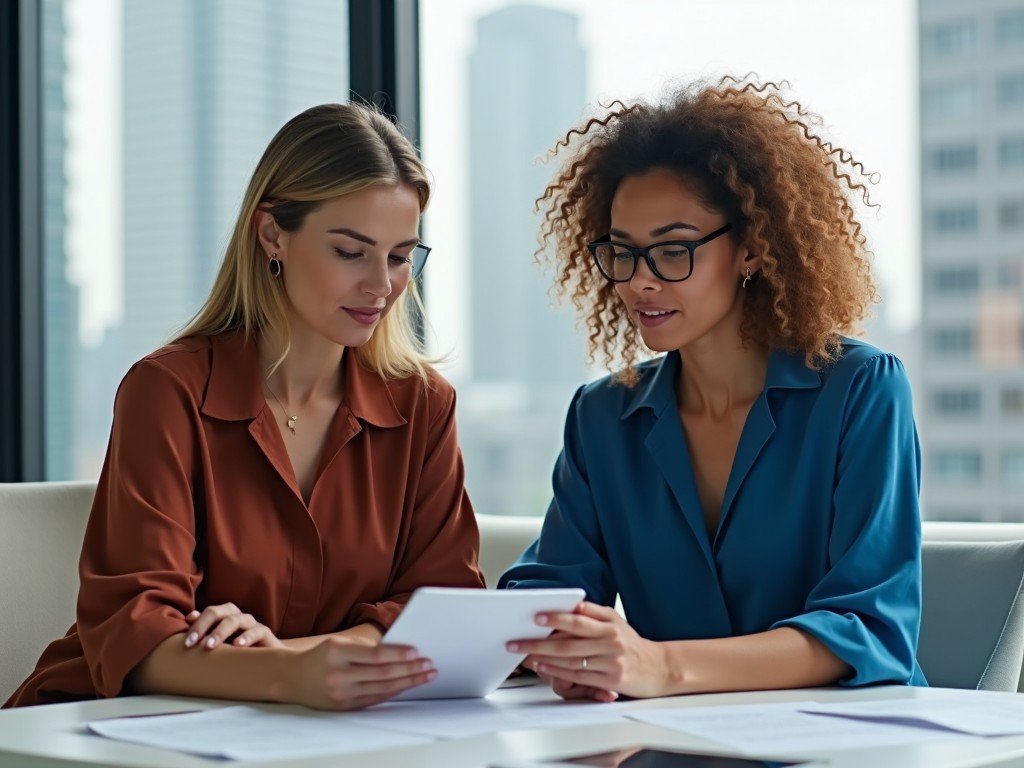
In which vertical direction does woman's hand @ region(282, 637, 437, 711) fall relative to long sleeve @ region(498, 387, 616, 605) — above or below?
below

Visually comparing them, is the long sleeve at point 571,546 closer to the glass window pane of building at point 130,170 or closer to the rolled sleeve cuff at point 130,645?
the rolled sleeve cuff at point 130,645

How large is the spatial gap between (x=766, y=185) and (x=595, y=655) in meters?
0.85

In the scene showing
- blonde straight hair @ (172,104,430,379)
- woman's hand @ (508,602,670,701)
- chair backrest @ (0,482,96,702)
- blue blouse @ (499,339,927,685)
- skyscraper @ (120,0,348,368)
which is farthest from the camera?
skyscraper @ (120,0,348,368)

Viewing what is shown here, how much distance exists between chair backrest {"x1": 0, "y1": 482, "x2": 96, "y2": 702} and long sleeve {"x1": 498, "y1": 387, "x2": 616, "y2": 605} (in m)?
0.90

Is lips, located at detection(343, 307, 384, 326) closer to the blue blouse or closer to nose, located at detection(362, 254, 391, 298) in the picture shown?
nose, located at detection(362, 254, 391, 298)

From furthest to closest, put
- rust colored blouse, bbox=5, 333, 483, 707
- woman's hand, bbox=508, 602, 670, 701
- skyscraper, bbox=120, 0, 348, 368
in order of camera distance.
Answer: skyscraper, bbox=120, 0, 348, 368 < rust colored blouse, bbox=5, 333, 483, 707 < woman's hand, bbox=508, 602, 670, 701

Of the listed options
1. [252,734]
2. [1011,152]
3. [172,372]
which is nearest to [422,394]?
[172,372]

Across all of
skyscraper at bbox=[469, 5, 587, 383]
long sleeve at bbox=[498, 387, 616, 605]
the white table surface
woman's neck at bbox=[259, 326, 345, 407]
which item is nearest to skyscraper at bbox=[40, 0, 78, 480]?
skyscraper at bbox=[469, 5, 587, 383]

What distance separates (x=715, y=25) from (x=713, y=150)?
3.93ft

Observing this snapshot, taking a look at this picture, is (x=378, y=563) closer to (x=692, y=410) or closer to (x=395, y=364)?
(x=395, y=364)

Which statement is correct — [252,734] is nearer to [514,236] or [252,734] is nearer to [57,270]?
[514,236]

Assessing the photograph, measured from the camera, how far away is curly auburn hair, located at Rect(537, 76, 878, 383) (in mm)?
1940

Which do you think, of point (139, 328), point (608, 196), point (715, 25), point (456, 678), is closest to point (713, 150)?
point (608, 196)

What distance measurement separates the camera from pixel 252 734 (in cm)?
126
